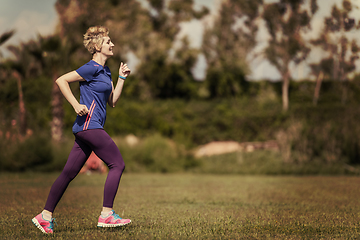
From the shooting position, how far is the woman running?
4645mm

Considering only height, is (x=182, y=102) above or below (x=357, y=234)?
above

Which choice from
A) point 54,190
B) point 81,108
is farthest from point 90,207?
point 81,108

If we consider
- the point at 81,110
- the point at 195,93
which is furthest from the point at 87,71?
the point at 195,93

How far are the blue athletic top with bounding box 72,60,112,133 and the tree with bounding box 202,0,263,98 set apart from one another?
29.9 m

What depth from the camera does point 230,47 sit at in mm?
38656

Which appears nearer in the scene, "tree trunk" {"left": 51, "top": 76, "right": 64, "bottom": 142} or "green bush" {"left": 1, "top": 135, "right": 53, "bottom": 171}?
"green bush" {"left": 1, "top": 135, "right": 53, "bottom": 171}

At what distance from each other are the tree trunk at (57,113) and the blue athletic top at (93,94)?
17.4m

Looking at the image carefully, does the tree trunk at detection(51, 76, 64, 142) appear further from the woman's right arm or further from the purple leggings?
the woman's right arm

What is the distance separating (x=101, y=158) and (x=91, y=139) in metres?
0.26

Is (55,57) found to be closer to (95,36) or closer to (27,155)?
(27,155)

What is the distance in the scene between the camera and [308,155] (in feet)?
61.7

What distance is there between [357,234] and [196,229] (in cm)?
170

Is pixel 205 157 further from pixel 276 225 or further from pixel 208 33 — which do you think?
pixel 208 33

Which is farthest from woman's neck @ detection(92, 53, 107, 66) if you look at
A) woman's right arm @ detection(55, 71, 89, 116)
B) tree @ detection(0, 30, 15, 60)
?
tree @ detection(0, 30, 15, 60)
